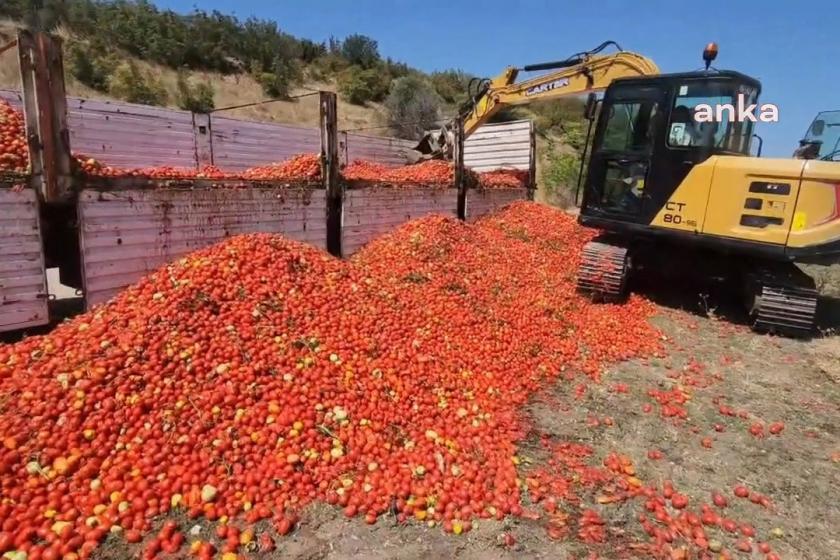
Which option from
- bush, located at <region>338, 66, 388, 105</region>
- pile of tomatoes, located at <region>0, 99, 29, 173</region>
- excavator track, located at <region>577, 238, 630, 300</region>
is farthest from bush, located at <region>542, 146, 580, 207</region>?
pile of tomatoes, located at <region>0, 99, 29, 173</region>

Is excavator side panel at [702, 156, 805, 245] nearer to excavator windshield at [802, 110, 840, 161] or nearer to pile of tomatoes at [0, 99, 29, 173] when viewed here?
excavator windshield at [802, 110, 840, 161]

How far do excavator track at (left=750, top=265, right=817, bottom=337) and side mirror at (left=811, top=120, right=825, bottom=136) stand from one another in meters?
5.43

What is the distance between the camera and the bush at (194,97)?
21966 mm

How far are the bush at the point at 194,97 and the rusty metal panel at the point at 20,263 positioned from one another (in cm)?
1990

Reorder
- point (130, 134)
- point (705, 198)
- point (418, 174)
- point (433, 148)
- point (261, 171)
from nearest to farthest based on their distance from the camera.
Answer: point (705, 198), point (261, 171), point (130, 134), point (418, 174), point (433, 148)

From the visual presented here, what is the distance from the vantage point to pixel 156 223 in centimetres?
495

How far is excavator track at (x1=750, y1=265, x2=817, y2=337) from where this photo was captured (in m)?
6.55

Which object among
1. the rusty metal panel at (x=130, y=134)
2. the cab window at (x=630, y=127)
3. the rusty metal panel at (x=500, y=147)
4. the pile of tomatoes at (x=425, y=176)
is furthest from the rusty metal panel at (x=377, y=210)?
the rusty metal panel at (x=500, y=147)

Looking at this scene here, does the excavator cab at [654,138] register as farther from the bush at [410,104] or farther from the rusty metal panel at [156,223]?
the bush at [410,104]

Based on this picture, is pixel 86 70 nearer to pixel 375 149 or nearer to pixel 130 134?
pixel 375 149

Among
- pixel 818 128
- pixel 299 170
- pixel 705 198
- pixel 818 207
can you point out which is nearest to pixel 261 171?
pixel 299 170

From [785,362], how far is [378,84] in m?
29.3

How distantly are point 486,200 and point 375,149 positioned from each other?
3.81 meters

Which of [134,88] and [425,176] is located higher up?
[134,88]
